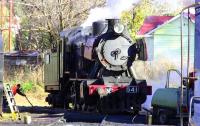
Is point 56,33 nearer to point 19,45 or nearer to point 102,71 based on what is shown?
point 19,45

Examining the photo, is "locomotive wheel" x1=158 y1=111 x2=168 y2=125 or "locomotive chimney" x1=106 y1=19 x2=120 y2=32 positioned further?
"locomotive chimney" x1=106 y1=19 x2=120 y2=32

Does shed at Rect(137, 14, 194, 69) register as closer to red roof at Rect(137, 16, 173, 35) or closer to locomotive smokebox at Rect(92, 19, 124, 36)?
red roof at Rect(137, 16, 173, 35)

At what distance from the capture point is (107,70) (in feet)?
64.7

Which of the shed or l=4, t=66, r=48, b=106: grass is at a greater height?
the shed

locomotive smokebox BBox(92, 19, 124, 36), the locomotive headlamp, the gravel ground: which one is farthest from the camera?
locomotive smokebox BBox(92, 19, 124, 36)

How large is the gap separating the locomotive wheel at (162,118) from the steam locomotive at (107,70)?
302cm

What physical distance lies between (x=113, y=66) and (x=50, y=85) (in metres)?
6.44

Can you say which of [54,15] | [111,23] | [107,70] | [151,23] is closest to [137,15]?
[151,23]

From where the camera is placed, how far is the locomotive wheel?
15.7 metres

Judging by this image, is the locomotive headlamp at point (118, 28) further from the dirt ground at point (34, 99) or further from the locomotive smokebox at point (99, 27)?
the dirt ground at point (34, 99)

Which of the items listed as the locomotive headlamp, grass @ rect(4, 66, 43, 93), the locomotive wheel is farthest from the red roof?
the locomotive wheel

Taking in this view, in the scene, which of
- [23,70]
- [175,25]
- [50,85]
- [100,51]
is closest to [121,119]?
[100,51]

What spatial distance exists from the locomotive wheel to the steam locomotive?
302 centimetres

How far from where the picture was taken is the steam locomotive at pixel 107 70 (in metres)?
19.0
